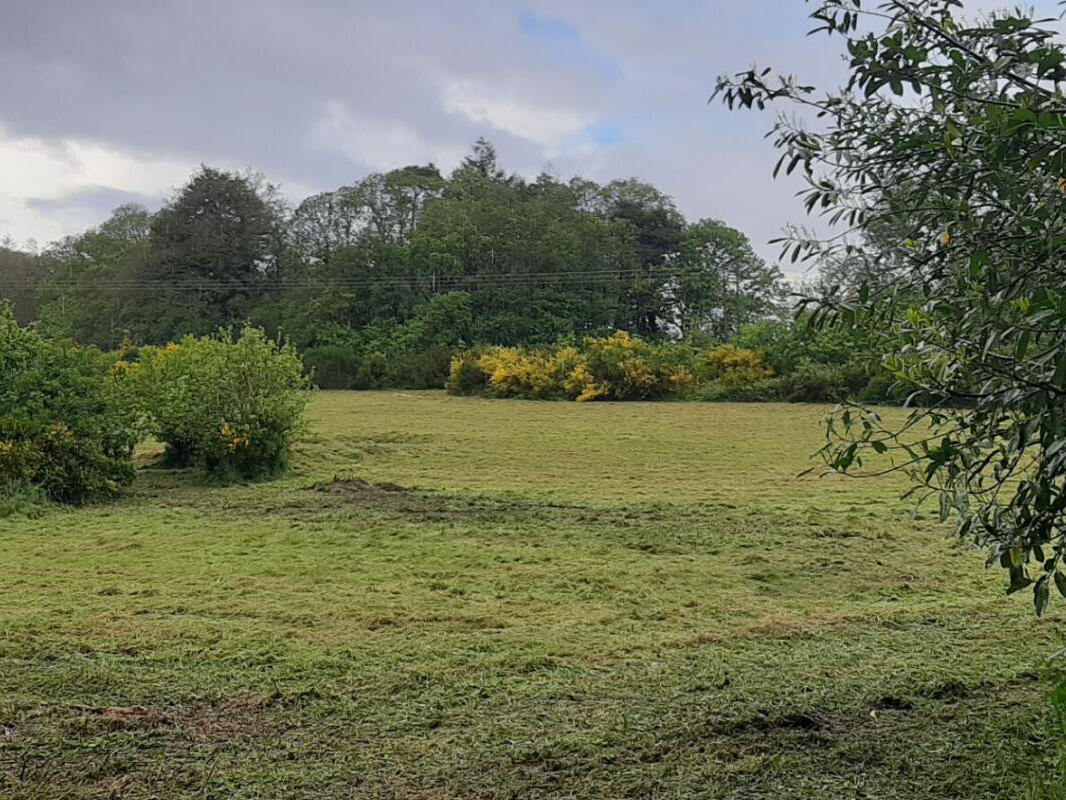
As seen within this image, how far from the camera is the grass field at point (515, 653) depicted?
112 inches

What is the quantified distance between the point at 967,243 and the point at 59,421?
10025mm

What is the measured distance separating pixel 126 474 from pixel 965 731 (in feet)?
30.7

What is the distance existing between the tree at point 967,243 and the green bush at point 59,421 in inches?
360

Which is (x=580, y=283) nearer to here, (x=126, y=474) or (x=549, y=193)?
(x=549, y=193)

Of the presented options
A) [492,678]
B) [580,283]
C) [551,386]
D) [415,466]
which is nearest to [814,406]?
[551,386]

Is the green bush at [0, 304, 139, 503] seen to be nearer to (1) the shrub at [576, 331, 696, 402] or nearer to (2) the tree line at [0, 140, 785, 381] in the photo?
(1) the shrub at [576, 331, 696, 402]

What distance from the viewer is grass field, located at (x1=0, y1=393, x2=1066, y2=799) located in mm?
2836

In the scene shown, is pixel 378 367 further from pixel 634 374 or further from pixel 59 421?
pixel 59 421

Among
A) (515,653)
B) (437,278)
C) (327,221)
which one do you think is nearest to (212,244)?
(327,221)

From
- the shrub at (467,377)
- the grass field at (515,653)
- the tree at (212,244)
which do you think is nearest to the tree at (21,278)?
the tree at (212,244)

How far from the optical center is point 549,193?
44.2 meters

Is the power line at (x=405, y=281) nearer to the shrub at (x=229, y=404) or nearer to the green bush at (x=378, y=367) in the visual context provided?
the green bush at (x=378, y=367)

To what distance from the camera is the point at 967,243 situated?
208cm

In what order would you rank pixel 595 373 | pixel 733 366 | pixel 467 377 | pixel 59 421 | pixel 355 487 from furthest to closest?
1. pixel 467 377
2. pixel 595 373
3. pixel 733 366
4. pixel 355 487
5. pixel 59 421
